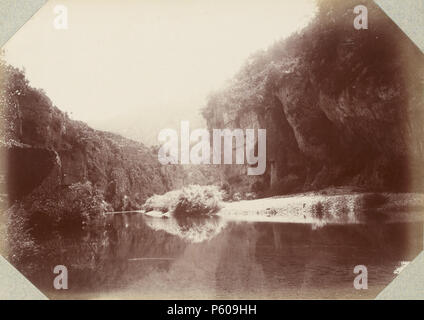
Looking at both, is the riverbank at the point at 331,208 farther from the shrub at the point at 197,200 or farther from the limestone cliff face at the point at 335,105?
the shrub at the point at 197,200

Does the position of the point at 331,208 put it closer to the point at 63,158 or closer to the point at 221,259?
the point at 221,259

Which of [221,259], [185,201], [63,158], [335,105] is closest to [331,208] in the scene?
[335,105]

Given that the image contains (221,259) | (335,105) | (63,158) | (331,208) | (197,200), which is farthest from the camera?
(335,105)

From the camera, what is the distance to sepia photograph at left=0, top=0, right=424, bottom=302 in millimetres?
6184

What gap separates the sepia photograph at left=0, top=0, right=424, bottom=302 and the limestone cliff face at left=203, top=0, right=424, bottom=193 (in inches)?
0.9

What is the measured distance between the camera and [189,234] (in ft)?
21.9

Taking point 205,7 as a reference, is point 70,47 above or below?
below

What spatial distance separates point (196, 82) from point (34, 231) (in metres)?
3.14

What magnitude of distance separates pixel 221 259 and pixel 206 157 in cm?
150

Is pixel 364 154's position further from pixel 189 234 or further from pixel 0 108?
pixel 0 108

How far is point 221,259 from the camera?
6.29 m

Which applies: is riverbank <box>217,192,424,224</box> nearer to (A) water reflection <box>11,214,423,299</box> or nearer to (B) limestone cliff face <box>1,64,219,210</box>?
(A) water reflection <box>11,214,423,299</box>

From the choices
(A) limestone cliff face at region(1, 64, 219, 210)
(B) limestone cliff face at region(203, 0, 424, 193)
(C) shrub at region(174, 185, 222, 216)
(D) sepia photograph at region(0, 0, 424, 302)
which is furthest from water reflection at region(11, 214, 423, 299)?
(B) limestone cliff face at region(203, 0, 424, 193)

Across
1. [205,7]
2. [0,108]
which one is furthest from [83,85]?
[205,7]
